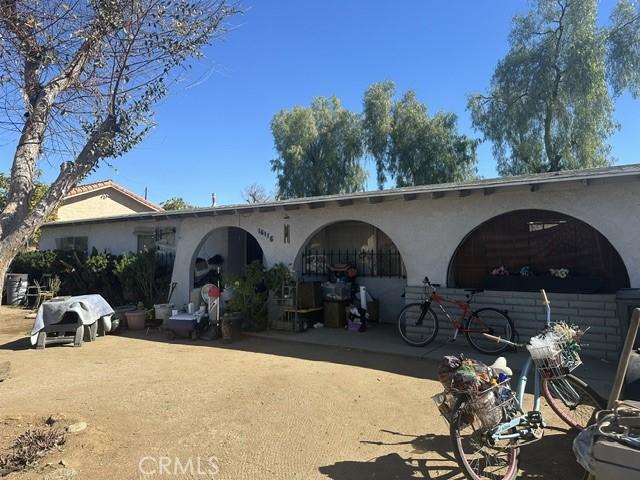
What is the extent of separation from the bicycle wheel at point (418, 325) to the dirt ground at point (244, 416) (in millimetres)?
965

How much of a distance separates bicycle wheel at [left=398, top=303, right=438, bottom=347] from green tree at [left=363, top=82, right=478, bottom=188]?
14.1 metres

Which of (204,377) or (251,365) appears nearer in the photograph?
(204,377)

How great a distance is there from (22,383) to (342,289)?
6.09 metres

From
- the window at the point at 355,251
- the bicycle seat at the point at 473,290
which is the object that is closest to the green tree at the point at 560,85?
the window at the point at 355,251

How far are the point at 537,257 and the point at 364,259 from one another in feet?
14.3

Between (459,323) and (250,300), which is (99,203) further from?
(459,323)

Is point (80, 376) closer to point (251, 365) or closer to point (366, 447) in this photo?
point (251, 365)

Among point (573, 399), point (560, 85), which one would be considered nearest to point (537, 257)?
point (573, 399)

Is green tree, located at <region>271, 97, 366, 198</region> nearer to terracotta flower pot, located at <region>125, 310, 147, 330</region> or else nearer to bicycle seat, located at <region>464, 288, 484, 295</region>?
terracotta flower pot, located at <region>125, 310, 147, 330</region>

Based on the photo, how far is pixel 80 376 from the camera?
19.7 feet

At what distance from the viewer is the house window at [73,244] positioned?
15.0m

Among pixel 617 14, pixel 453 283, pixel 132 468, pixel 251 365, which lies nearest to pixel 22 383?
pixel 251 365

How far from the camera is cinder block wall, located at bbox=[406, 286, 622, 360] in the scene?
247 inches

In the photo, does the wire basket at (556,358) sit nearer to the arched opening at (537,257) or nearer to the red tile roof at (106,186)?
the arched opening at (537,257)
